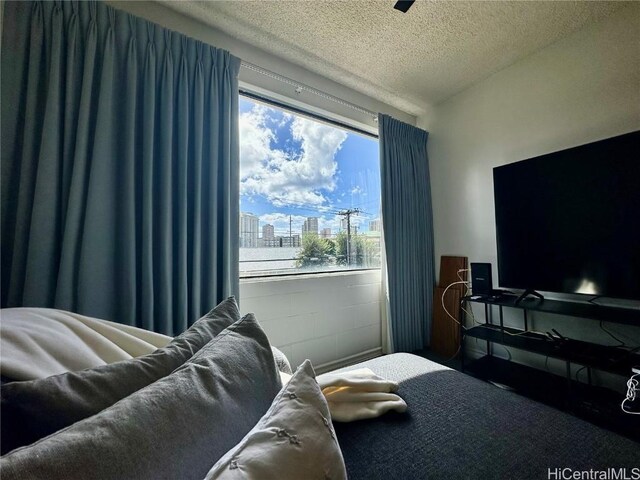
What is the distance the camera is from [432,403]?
897 millimetres

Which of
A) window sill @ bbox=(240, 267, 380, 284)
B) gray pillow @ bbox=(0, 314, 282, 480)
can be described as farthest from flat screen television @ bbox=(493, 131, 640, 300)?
gray pillow @ bbox=(0, 314, 282, 480)

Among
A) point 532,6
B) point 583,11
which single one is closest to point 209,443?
point 532,6

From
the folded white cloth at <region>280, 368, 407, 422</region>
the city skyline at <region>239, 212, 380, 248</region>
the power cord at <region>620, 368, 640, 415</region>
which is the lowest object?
the power cord at <region>620, 368, 640, 415</region>

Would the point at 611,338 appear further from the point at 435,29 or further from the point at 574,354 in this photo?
the point at 435,29

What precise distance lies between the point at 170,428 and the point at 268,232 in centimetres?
180

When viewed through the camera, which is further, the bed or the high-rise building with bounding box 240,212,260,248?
the high-rise building with bounding box 240,212,260,248

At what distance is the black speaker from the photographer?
2135 mm

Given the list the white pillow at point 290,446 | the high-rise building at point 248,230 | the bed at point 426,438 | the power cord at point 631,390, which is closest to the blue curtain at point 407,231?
the high-rise building at point 248,230

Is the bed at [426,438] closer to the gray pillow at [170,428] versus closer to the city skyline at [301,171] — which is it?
the gray pillow at [170,428]

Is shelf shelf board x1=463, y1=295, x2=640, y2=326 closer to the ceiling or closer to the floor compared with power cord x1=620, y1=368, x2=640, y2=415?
closer to the ceiling

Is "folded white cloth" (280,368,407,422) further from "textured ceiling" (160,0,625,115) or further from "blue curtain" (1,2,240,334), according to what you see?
"textured ceiling" (160,0,625,115)

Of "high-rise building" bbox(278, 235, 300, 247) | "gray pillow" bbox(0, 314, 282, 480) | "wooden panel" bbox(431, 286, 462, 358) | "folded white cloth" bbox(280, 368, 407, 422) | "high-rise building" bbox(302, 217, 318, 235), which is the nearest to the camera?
"gray pillow" bbox(0, 314, 282, 480)

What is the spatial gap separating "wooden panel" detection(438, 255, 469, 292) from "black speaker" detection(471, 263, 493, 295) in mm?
380

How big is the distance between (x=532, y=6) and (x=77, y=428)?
2867mm
